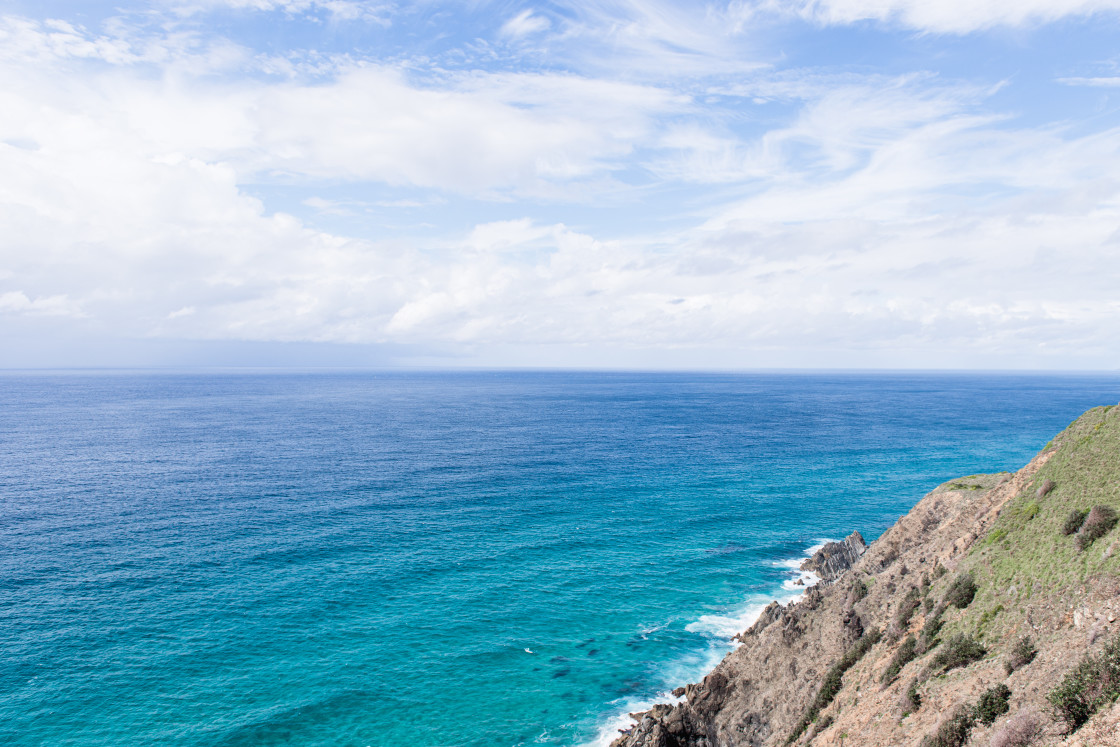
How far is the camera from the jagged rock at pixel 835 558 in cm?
6938

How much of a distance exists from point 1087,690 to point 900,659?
45.5 ft

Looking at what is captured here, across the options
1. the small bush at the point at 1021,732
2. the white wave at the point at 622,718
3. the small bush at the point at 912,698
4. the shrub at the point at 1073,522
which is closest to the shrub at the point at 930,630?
the small bush at the point at 912,698

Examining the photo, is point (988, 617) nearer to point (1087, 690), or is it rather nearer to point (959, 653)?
point (959, 653)

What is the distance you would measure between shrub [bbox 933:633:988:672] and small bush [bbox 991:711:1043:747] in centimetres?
782

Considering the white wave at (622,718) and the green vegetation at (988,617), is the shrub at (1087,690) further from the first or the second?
the white wave at (622,718)

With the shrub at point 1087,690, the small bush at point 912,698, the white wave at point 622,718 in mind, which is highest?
the shrub at point 1087,690

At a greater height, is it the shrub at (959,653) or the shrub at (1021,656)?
the shrub at (1021,656)

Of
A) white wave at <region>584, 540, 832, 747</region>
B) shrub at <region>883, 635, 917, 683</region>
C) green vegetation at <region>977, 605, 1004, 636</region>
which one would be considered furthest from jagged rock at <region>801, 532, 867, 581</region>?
green vegetation at <region>977, 605, 1004, 636</region>

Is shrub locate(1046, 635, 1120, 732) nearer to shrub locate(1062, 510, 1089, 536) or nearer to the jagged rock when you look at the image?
shrub locate(1062, 510, 1089, 536)

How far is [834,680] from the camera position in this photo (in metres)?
37.8

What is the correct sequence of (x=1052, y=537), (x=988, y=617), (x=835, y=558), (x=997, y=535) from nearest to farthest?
(x=988, y=617) < (x=1052, y=537) < (x=997, y=535) < (x=835, y=558)

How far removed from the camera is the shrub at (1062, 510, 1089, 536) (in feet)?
110

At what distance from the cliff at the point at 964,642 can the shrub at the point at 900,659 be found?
110 millimetres

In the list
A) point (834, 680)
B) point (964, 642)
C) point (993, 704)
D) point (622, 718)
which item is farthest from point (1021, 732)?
point (622, 718)
